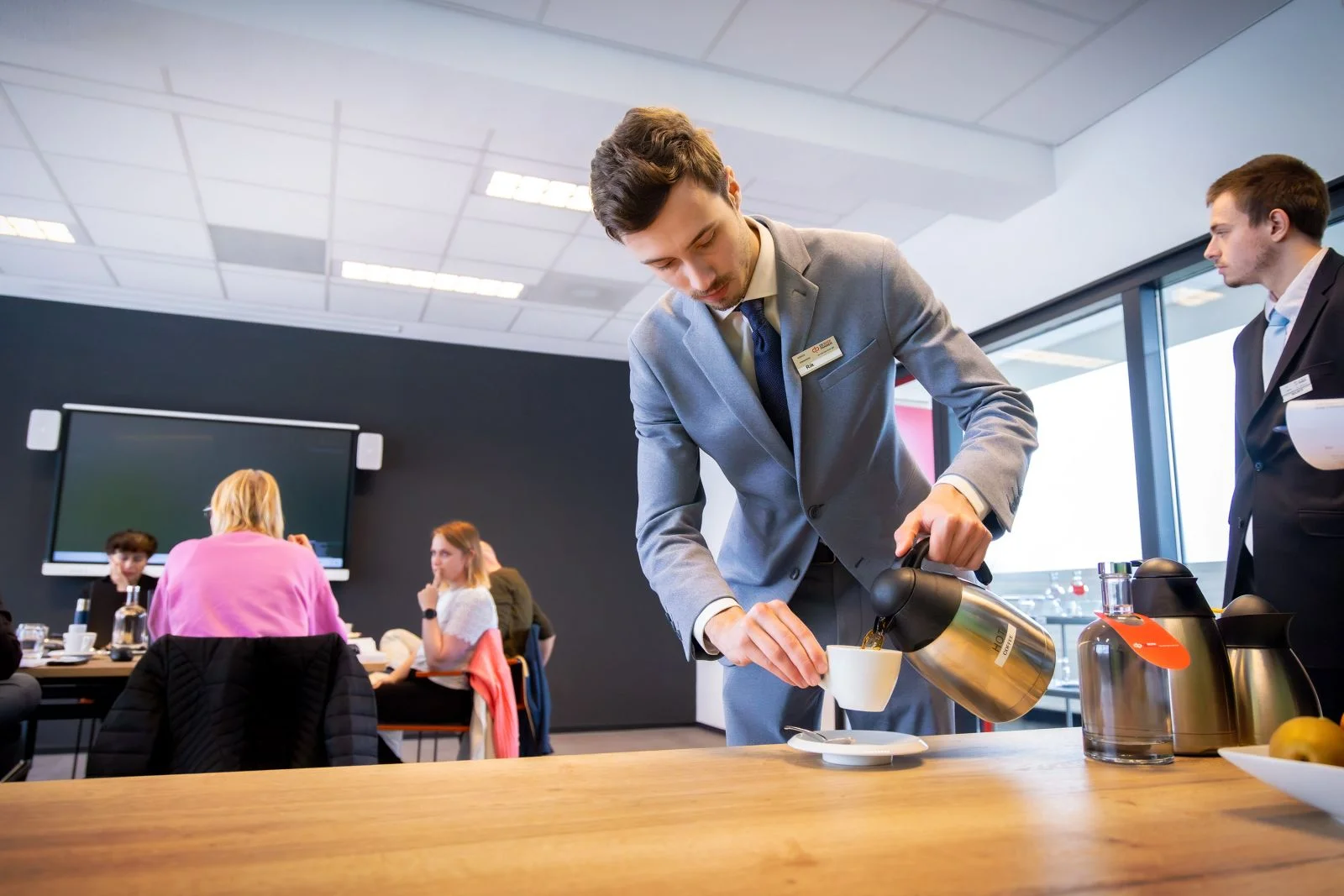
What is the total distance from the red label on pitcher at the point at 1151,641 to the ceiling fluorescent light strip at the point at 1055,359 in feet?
11.4

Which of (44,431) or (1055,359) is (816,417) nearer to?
(1055,359)

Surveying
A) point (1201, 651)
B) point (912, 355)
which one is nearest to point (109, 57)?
point (912, 355)

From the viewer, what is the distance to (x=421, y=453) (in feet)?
21.0

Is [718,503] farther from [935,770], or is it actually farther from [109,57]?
[935,770]

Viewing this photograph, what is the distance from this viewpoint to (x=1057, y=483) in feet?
14.1

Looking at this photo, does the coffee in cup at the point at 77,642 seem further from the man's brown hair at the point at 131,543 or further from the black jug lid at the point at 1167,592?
the black jug lid at the point at 1167,592

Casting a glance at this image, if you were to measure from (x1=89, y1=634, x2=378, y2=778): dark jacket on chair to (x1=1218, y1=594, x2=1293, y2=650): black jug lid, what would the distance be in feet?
5.25

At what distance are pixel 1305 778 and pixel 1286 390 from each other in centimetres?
168

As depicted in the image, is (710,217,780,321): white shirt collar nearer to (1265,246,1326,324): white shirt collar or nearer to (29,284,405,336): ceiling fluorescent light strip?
(1265,246,1326,324): white shirt collar

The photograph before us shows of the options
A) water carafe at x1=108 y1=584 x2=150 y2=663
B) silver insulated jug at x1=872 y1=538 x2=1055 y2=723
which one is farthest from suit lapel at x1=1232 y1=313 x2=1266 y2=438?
water carafe at x1=108 y1=584 x2=150 y2=663

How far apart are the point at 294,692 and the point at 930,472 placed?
4.17m

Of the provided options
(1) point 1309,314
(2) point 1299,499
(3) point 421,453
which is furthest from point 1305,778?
(3) point 421,453

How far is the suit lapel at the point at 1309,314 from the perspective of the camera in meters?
1.98

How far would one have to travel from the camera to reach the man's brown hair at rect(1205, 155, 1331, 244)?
2.13 metres
